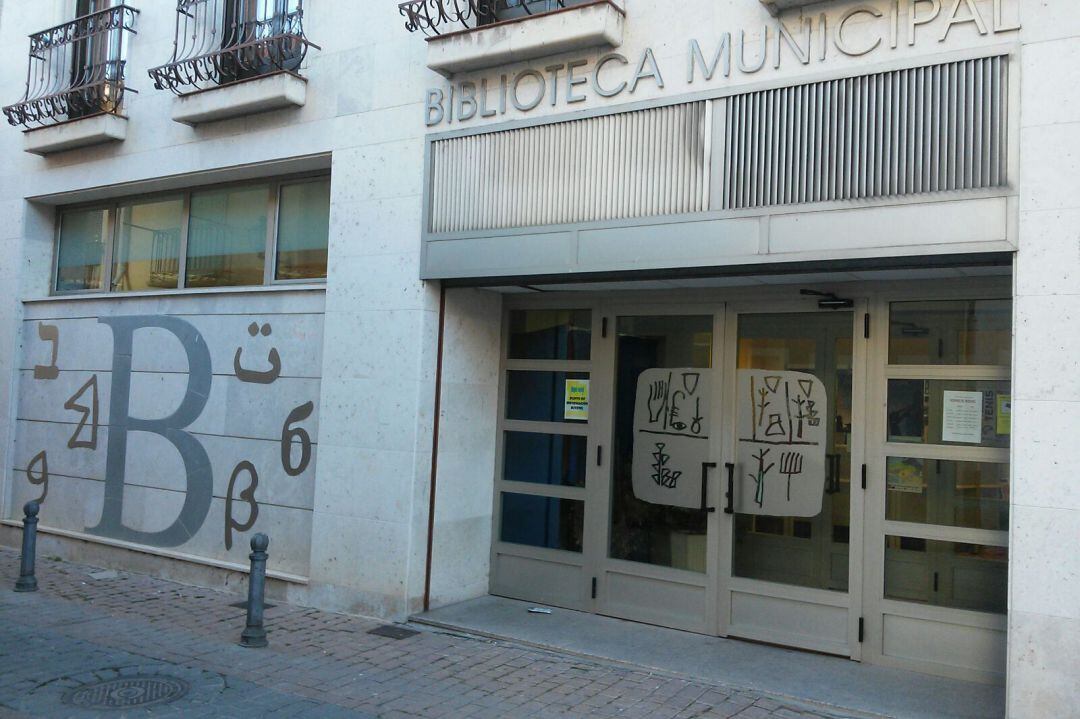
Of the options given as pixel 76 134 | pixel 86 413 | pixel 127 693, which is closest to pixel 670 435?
pixel 127 693

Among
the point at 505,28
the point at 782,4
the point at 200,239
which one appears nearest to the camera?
the point at 782,4

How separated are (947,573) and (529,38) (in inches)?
192

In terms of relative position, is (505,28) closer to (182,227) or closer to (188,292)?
(188,292)

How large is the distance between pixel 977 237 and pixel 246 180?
A: 6.99 metres

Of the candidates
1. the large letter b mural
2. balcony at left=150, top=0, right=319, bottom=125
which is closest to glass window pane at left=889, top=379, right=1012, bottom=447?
balcony at left=150, top=0, right=319, bottom=125

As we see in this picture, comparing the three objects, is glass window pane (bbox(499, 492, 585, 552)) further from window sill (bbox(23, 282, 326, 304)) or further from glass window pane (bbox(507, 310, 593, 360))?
window sill (bbox(23, 282, 326, 304))

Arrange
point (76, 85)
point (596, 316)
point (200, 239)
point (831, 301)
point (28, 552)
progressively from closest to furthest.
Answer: point (831, 301)
point (596, 316)
point (28, 552)
point (200, 239)
point (76, 85)

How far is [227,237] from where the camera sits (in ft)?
31.6

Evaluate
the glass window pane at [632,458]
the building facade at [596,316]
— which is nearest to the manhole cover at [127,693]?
the building facade at [596,316]

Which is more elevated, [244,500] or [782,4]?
[782,4]

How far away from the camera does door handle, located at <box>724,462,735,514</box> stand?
7035 mm

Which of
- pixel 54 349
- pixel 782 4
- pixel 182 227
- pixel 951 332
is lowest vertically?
pixel 54 349

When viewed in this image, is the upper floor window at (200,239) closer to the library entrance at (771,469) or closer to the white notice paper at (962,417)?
the library entrance at (771,469)

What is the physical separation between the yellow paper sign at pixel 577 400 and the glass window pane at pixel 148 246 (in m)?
4.84
